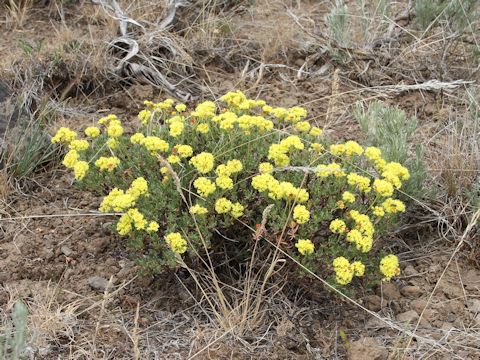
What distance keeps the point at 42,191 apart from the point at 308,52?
7.63ft

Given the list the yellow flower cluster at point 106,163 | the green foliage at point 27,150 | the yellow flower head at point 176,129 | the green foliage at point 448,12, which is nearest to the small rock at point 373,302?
the yellow flower head at point 176,129

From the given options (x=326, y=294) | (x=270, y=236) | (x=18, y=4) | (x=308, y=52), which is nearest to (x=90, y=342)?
(x=270, y=236)

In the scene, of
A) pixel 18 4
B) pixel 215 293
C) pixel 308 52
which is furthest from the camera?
pixel 18 4

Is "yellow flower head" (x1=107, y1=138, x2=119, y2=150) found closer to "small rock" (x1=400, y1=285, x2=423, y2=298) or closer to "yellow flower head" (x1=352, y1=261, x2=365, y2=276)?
"yellow flower head" (x1=352, y1=261, x2=365, y2=276)

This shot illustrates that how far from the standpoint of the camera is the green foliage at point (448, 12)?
4598 millimetres

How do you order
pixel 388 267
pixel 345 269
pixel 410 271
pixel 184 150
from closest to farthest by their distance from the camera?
pixel 345 269, pixel 388 267, pixel 184 150, pixel 410 271

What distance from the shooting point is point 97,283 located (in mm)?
3102

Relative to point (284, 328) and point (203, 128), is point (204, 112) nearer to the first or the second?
point (203, 128)

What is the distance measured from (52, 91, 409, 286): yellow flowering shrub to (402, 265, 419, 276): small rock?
0.21 metres

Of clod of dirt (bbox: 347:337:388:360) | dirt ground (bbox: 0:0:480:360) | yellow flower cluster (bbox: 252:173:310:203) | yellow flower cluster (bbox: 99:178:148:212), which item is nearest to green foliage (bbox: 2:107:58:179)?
dirt ground (bbox: 0:0:480:360)

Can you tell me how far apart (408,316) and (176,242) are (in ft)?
3.83

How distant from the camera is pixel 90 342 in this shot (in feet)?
9.02

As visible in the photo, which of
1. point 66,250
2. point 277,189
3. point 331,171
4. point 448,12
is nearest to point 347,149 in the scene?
point 331,171

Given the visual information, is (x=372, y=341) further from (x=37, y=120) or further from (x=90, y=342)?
(x=37, y=120)
